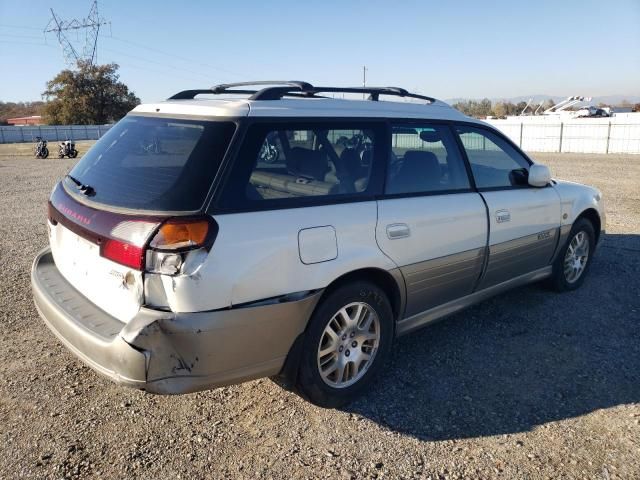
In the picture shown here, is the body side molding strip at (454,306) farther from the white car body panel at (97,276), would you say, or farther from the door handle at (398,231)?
the white car body panel at (97,276)

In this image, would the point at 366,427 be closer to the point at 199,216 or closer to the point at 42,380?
the point at 199,216

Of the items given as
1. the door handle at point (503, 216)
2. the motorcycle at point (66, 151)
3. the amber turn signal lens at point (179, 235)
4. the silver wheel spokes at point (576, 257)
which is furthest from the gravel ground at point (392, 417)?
the motorcycle at point (66, 151)

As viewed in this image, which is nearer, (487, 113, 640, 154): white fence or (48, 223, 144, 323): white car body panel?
(48, 223, 144, 323): white car body panel

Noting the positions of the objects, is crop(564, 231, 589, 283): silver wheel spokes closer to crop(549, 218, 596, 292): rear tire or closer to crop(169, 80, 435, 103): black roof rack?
crop(549, 218, 596, 292): rear tire

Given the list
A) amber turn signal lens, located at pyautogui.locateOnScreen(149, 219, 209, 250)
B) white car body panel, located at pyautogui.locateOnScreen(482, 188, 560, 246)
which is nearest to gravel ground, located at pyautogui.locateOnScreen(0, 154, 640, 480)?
white car body panel, located at pyautogui.locateOnScreen(482, 188, 560, 246)

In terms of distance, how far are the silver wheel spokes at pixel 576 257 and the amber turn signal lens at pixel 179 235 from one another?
3811 millimetres

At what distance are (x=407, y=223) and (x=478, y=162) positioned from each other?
1107 mm

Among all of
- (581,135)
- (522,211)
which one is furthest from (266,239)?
(581,135)

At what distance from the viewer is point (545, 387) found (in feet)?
10.8

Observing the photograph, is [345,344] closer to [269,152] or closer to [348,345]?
[348,345]

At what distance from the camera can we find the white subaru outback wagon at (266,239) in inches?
93.3

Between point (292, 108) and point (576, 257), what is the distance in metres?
3.55

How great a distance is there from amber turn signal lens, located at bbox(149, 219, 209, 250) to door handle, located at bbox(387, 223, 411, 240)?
3.93ft

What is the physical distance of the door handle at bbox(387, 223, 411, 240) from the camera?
308 cm
